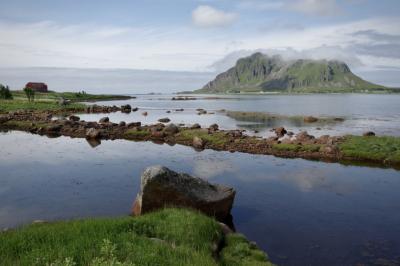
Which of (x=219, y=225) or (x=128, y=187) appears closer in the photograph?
(x=219, y=225)

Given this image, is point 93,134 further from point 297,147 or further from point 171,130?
point 297,147

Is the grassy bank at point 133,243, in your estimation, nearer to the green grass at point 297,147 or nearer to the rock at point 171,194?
the rock at point 171,194

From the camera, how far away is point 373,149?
45.7m

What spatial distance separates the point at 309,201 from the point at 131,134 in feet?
141

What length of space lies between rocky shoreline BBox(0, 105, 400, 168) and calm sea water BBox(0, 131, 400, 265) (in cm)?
380

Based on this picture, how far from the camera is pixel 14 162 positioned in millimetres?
41531

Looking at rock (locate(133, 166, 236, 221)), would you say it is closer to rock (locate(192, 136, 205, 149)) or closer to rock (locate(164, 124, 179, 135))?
rock (locate(192, 136, 205, 149))

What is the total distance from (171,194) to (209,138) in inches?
1432

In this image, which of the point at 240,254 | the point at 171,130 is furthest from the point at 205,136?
the point at 240,254

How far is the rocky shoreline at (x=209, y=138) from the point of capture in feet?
154

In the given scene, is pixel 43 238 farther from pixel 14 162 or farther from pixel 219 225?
pixel 14 162

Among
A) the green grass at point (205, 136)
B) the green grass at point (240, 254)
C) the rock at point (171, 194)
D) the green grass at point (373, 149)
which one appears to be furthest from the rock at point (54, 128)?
the green grass at point (240, 254)

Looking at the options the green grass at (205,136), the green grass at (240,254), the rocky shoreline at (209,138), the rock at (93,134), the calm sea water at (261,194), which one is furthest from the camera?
the rock at (93,134)

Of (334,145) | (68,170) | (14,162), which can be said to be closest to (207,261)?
(68,170)
